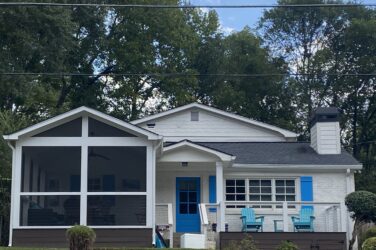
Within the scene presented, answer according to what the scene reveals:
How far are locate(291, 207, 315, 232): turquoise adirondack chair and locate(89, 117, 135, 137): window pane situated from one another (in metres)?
5.28

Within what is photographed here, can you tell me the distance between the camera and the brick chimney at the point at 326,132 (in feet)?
76.3

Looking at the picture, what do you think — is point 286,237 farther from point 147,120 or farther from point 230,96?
point 230,96

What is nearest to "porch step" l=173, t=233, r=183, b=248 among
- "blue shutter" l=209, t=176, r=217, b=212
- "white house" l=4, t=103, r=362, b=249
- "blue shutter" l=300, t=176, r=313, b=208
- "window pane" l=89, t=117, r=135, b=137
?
"white house" l=4, t=103, r=362, b=249

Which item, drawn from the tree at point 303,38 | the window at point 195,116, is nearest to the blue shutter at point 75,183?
the window at point 195,116

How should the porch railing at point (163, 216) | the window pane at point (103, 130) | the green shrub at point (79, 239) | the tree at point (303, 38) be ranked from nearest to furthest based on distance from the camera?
the green shrub at point (79, 239) → the window pane at point (103, 130) → the porch railing at point (163, 216) → the tree at point (303, 38)

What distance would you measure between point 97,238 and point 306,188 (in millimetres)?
7500

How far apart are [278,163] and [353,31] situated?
63.2 ft

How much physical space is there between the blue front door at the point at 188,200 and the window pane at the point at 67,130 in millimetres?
4828

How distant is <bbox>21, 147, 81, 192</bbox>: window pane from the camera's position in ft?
59.8

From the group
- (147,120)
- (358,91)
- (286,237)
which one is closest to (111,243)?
(286,237)

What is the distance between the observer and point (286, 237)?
1812 centimetres

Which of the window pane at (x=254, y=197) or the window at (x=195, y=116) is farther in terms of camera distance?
the window at (x=195, y=116)

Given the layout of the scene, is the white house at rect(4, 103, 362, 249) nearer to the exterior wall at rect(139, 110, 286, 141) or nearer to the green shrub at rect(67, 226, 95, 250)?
the green shrub at rect(67, 226, 95, 250)

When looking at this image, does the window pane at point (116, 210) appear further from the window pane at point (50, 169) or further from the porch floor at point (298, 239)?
the porch floor at point (298, 239)
